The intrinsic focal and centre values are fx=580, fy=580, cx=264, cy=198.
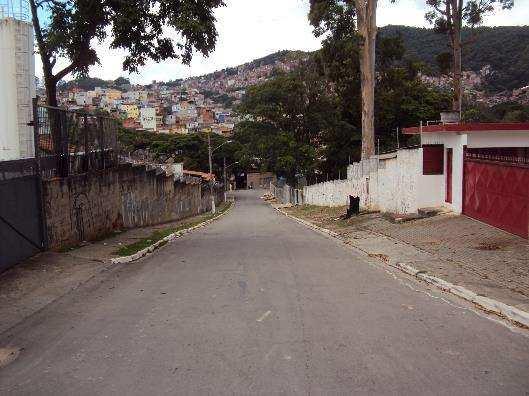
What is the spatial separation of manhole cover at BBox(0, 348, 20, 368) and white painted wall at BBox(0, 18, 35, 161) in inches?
506

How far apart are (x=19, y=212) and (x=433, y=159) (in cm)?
1413

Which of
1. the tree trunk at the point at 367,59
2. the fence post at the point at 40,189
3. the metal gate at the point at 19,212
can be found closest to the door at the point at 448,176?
the tree trunk at the point at 367,59

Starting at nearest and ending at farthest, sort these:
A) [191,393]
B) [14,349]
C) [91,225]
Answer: [191,393]
[14,349]
[91,225]

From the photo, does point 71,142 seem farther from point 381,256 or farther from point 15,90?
point 381,256

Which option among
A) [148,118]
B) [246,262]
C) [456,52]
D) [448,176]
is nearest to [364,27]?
[456,52]

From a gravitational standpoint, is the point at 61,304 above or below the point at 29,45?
below

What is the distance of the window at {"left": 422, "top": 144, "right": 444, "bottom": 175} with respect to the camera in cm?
2067

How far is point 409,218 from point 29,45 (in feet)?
46.9

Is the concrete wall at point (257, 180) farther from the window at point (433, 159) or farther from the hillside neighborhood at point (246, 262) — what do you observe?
the window at point (433, 159)

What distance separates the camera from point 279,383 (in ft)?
17.5

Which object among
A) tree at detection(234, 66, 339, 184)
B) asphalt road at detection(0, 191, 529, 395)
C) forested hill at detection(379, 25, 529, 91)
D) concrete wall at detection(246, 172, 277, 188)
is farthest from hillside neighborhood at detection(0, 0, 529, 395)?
concrete wall at detection(246, 172, 277, 188)

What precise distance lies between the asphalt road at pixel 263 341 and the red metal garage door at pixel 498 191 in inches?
194

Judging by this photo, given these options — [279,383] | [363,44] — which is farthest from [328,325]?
[363,44]

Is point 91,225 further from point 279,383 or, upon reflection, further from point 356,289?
point 279,383
